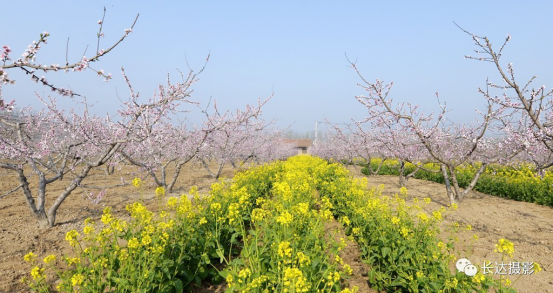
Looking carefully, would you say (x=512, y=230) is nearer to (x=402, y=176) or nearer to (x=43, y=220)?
(x=402, y=176)

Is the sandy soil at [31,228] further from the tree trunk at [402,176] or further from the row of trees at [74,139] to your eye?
the tree trunk at [402,176]

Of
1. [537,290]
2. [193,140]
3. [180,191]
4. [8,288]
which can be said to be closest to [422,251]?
[537,290]

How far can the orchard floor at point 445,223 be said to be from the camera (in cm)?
425

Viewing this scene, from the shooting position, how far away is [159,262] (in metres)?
3.09

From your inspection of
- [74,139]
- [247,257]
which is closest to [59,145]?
[74,139]

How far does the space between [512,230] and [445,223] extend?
1.55 m

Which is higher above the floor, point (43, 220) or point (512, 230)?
point (43, 220)

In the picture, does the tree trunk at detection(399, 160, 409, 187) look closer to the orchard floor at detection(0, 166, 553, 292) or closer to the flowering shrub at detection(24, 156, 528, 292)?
the orchard floor at detection(0, 166, 553, 292)

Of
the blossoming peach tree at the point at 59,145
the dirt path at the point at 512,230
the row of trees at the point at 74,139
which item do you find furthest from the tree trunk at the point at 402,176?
the blossoming peach tree at the point at 59,145

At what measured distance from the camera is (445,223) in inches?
284

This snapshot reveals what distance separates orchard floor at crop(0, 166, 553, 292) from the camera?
425 cm

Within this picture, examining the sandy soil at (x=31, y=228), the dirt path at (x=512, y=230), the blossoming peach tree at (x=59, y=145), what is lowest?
the dirt path at (x=512, y=230)

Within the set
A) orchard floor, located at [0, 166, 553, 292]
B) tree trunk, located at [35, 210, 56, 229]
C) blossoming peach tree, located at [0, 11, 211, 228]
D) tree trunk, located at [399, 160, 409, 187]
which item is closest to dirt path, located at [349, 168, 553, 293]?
orchard floor, located at [0, 166, 553, 292]

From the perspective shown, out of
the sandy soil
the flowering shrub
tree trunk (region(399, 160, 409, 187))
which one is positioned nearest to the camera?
the flowering shrub
